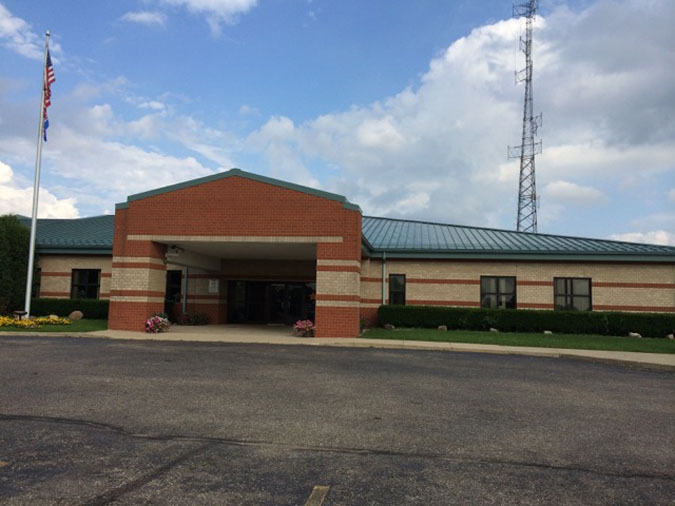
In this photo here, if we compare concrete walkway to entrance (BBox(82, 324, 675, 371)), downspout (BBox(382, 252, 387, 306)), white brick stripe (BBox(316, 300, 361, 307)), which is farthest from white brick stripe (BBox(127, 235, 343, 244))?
downspout (BBox(382, 252, 387, 306))

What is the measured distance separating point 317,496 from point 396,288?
2050 cm

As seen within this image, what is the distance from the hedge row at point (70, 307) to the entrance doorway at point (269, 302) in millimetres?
6283

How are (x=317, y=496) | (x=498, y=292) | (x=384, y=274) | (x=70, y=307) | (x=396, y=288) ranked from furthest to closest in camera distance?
(x=70, y=307)
(x=396, y=288)
(x=384, y=274)
(x=498, y=292)
(x=317, y=496)

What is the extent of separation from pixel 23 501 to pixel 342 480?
2413 mm

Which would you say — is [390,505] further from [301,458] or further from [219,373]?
[219,373]

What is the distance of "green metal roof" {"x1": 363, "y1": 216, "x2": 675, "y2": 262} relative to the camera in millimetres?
22312

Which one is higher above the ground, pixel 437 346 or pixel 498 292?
pixel 498 292

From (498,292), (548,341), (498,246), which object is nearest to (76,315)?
(498,292)

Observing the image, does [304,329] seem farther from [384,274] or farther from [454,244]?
[454,244]

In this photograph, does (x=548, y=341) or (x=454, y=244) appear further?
(x=454, y=244)

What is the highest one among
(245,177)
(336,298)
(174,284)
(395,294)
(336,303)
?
(245,177)

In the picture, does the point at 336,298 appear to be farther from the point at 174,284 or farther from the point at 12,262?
the point at 12,262

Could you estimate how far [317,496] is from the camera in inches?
151

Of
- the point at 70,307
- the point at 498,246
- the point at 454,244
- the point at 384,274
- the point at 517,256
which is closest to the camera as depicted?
the point at 517,256
